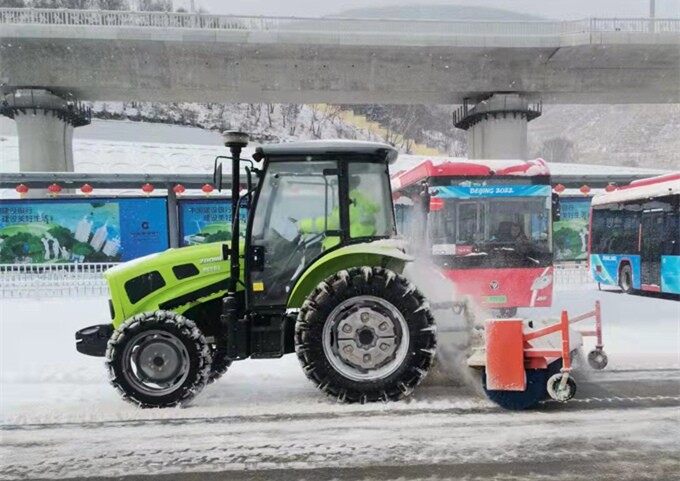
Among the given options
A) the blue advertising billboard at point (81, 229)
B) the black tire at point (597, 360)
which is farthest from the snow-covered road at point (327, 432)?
the blue advertising billboard at point (81, 229)

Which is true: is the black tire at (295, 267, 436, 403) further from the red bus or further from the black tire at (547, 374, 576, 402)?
the red bus

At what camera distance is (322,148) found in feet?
15.0

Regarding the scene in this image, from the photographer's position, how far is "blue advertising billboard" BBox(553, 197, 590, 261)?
52.4 ft

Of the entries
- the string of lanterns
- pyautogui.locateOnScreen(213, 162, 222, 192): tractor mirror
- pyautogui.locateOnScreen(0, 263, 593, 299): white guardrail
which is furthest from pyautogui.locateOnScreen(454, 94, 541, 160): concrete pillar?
pyautogui.locateOnScreen(213, 162, 222, 192): tractor mirror

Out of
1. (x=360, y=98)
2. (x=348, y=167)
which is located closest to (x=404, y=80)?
(x=360, y=98)

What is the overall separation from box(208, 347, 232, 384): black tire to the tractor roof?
70.3 inches

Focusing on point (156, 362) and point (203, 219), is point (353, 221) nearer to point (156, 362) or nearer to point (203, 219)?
point (156, 362)

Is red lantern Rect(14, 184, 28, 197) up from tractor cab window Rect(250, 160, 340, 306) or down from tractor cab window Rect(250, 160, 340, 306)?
up

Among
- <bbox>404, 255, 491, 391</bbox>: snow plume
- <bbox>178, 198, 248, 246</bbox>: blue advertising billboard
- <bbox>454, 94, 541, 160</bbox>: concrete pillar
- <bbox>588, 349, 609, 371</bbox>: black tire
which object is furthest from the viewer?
<bbox>454, 94, 541, 160</bbox>: concrete pillar

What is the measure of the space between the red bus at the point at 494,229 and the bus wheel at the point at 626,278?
4814 mm

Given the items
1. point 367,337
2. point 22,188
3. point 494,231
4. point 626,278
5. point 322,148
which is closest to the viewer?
point 367,337

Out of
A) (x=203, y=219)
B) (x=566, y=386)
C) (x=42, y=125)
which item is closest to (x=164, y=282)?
(x=566, y=386)

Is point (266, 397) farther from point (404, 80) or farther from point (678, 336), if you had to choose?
point (404, 80)

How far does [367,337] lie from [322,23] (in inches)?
682
